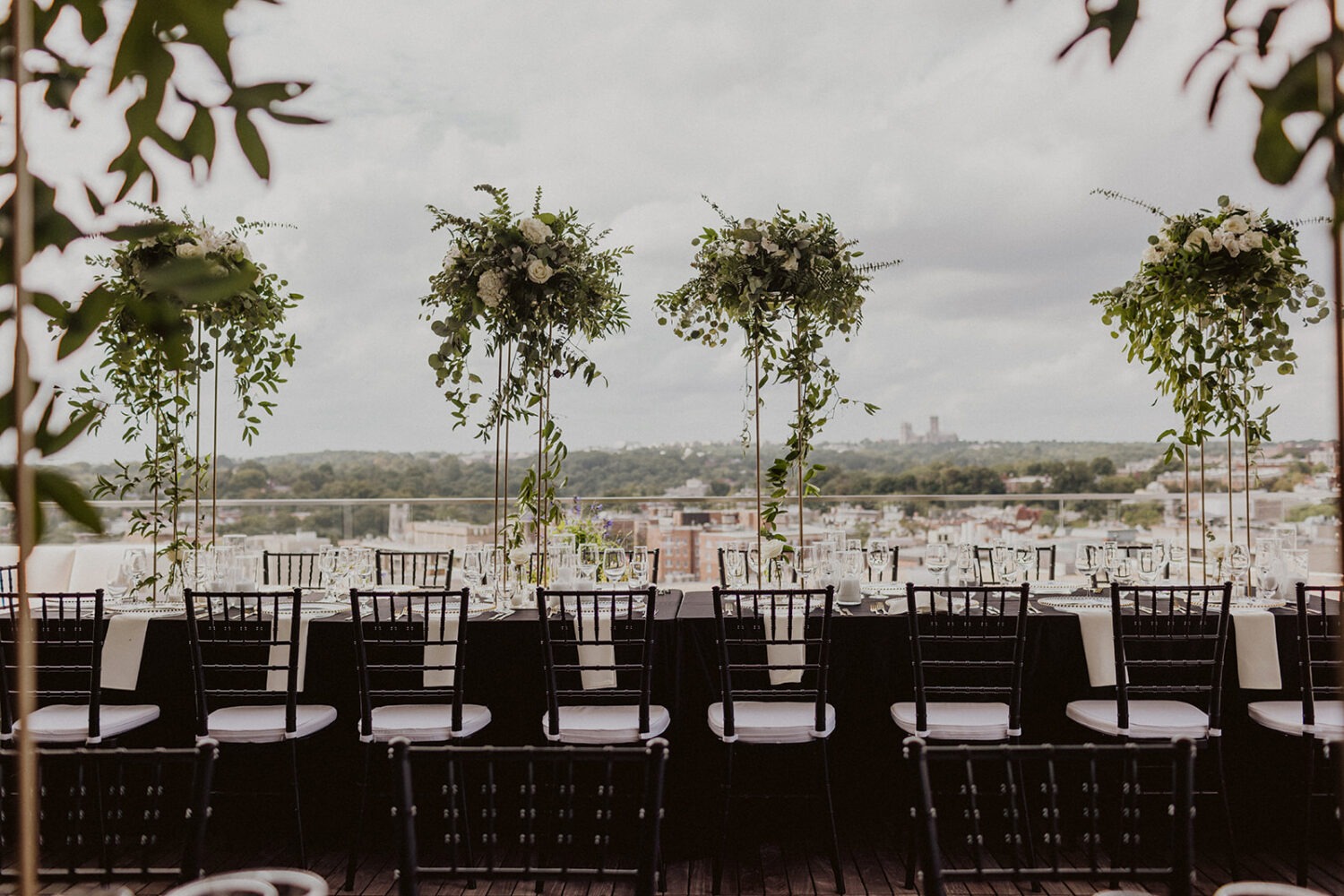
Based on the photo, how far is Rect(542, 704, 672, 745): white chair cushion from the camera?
3.40 metres

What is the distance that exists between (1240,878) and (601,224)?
348 cm

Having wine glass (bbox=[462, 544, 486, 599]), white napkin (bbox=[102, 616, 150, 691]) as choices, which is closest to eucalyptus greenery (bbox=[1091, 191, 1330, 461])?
wine glass (bbox=[462, 544, 486, 599])

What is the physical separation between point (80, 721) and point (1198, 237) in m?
4.67

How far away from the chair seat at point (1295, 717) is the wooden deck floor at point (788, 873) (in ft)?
1.58

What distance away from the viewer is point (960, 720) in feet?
11.4

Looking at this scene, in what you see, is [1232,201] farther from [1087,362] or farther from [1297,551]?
[1087,362]

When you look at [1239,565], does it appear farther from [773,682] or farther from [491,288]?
[491,288]

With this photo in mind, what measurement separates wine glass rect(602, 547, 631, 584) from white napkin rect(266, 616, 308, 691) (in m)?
1.19

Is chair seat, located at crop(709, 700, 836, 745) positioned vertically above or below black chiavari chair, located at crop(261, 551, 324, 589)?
below

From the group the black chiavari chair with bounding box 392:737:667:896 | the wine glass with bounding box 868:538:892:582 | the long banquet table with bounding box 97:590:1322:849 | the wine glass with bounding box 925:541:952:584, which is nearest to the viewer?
the black chiavari chair with bounding box 392:737:667:896

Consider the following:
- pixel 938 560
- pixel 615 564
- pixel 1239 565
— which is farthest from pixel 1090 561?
pixel 615 564

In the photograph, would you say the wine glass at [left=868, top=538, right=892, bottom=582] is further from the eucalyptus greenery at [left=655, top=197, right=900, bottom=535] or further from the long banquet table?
the long banquet table

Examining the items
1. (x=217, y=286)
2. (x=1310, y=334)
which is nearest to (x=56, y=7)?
(x=217, y=286)

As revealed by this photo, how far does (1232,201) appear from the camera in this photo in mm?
4293
